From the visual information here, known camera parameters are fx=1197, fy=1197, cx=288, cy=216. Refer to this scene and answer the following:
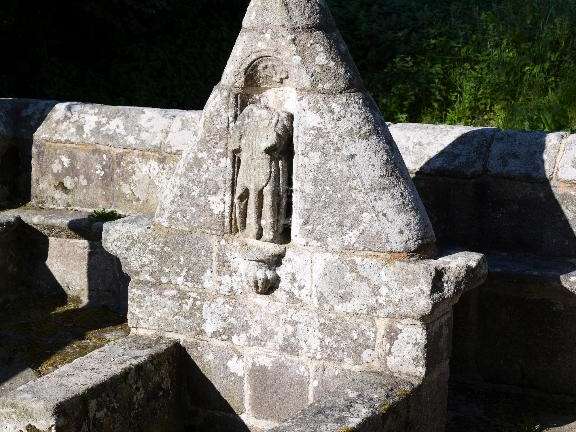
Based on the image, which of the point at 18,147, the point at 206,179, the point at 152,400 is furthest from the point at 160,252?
the point at 18,147

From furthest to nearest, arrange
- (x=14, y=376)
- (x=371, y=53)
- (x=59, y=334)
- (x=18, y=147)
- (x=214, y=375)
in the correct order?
1. (x=371, y=53)
2. (x=18, y=147)
3. (x=59, y=334)
4. (x=14, y=376)
5. (x=214, y=375)

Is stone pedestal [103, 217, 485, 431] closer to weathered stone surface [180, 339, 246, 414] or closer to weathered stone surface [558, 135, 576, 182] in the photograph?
weathered stone surface [180, 339, 246, 414]

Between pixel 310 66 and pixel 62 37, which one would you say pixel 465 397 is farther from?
pixel 62 37

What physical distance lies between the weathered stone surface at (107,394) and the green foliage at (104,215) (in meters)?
1.81

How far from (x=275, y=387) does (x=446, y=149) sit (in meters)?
1.62

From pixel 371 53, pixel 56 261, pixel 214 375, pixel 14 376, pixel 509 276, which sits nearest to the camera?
pixel 214 375

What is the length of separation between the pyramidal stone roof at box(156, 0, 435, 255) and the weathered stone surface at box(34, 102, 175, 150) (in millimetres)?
2069

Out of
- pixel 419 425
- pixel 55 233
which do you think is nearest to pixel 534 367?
pixel 419 425

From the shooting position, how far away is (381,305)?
483 cm

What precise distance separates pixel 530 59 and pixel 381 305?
5393 millimetres

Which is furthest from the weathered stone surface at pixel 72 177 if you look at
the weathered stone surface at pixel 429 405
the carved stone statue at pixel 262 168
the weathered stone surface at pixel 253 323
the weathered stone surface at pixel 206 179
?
the weathered stone surface at pixel 429 405

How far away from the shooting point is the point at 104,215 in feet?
23.4

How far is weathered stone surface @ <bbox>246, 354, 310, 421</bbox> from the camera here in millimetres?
5096

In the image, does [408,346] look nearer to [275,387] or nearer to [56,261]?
[275,387]
